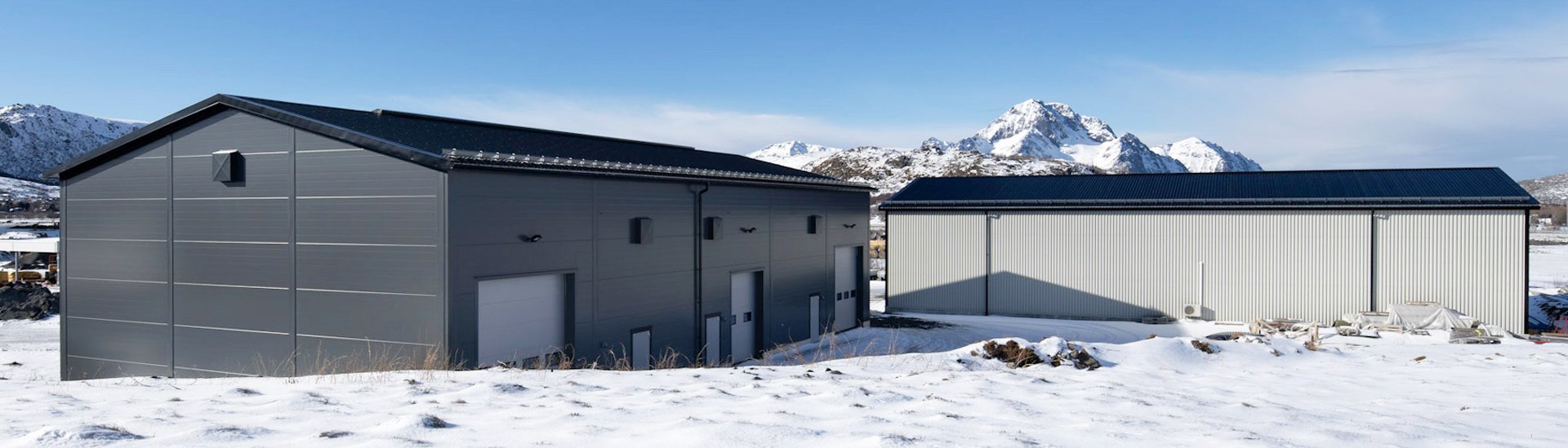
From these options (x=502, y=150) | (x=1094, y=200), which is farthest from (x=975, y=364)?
(x=1094, y=200)

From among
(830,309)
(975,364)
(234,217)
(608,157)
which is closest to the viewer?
(975,364)

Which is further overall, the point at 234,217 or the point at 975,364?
the point at 234,217

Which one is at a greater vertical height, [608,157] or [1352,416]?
[608,157]

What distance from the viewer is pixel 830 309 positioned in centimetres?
2738

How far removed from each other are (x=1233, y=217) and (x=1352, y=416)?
70.0 ft

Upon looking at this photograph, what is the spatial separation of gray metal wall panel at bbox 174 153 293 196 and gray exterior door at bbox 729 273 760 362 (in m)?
9.75

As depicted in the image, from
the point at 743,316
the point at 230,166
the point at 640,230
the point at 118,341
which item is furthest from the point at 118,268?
the point at 743,316

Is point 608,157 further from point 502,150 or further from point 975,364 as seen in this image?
point 975,364

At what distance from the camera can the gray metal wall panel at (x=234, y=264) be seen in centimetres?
1667

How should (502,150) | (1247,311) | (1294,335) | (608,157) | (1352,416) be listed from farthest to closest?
(1247,311) → (1294,335) → (608,157) → (502,150) → (1352,416)

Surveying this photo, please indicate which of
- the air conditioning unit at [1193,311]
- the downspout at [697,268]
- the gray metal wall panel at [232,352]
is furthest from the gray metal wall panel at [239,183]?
the air conditioning unit at [1193,311]

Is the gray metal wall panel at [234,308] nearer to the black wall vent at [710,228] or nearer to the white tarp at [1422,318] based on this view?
the black wall vent at [710,228]

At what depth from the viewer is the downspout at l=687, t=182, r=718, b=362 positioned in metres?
21.1

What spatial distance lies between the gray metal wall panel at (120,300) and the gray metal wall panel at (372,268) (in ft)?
12.4
